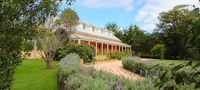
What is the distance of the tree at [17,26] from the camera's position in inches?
114

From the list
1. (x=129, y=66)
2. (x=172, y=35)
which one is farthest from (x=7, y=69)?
(x=172, y=35)

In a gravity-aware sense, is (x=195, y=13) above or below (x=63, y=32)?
below

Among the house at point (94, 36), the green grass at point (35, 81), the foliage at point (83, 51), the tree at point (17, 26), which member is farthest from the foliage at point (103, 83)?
the house at point (94, 36)

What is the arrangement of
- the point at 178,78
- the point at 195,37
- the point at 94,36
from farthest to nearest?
the point at 94,36 → the point at 178,78 → the point at 195,37

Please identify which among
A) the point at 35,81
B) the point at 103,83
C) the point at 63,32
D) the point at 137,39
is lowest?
the point at 35,81

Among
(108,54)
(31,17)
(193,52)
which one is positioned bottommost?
(108,54)

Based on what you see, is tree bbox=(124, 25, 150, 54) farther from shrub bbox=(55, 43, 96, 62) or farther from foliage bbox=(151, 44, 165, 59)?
shrub bbox=(55, 43, 96, 62)

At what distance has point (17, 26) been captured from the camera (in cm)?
304

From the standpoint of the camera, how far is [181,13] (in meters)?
38.4

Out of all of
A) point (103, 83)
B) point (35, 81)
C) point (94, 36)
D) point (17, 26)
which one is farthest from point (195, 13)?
point (94, 36)

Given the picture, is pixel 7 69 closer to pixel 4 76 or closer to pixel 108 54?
pixel 4 76

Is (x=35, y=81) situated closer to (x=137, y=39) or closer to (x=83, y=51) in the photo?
(x=83, y=51)

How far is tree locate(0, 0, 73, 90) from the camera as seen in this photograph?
2.90 meters

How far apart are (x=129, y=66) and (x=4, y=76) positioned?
12162 millimetres
